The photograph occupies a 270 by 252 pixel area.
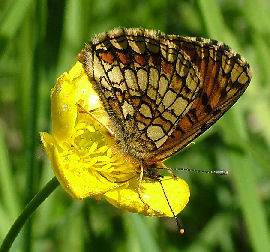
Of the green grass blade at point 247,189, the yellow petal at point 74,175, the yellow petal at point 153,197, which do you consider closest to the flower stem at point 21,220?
the yellow petal at point 74,175

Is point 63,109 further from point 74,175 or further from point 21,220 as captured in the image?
point 21,220

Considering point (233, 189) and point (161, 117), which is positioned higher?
point (161, 117)

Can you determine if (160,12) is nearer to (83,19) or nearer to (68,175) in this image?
(83,19)

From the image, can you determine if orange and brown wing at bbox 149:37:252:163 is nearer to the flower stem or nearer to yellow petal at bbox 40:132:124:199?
yellow petal at bbox 40:132:124:199

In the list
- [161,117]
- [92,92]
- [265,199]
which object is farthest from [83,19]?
[265,199]

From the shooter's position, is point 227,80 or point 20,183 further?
point 20,183

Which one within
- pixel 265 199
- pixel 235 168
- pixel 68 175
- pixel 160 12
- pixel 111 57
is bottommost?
pixel 265 199

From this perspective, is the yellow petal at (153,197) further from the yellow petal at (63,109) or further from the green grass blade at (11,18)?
the green grass blade at (11,18)

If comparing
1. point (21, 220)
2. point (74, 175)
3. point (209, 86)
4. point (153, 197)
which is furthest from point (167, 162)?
point (21, 220)
